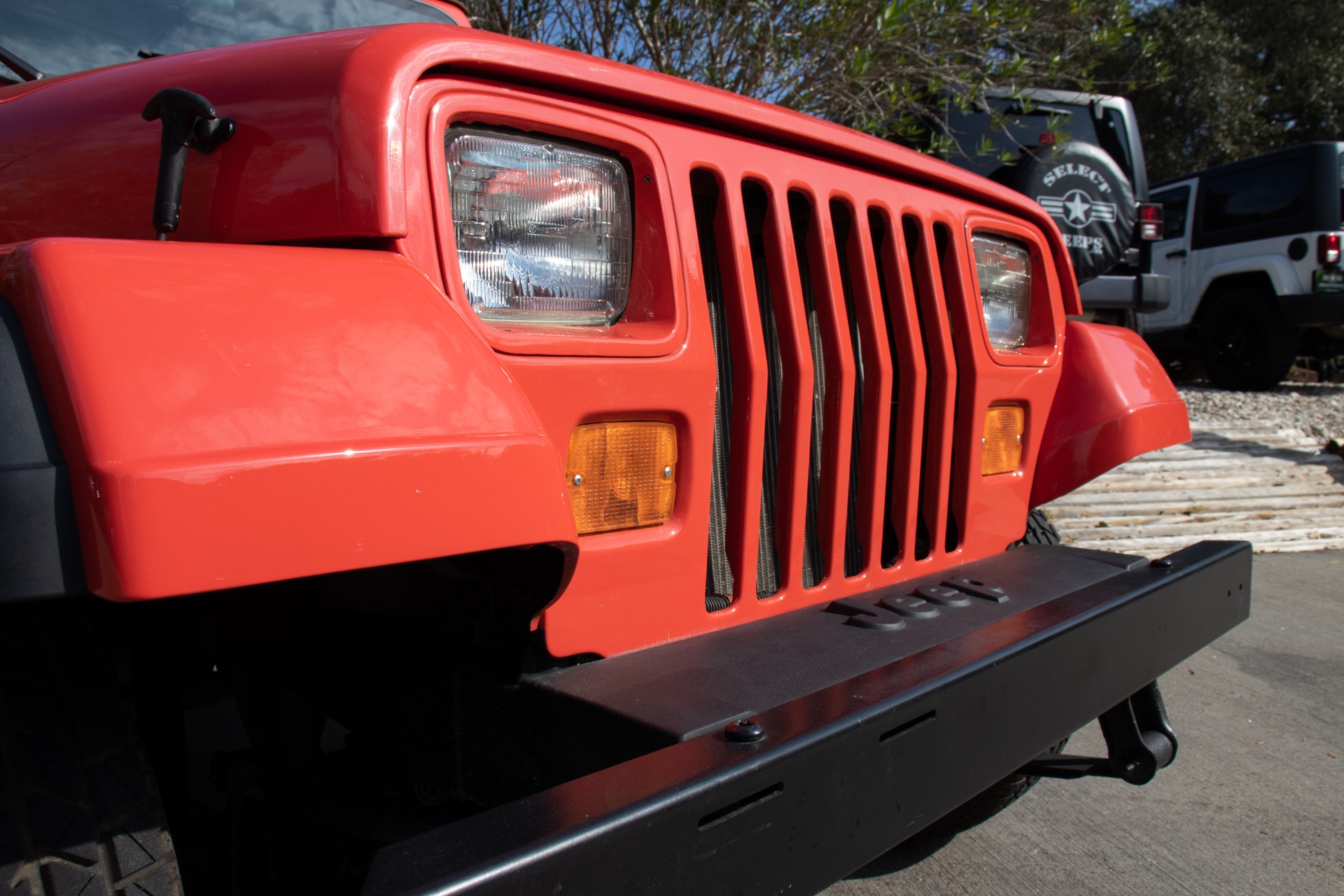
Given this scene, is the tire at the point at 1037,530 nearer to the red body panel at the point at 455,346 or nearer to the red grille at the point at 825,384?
the red body panel at the point at 455,346

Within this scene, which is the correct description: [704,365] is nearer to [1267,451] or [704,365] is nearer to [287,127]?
[287,127]

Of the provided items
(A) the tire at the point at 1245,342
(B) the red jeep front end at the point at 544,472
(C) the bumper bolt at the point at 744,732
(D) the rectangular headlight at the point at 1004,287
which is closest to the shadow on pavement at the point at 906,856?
(B) the red jeep front end at the point at 544,472

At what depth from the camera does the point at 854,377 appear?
1737 mm

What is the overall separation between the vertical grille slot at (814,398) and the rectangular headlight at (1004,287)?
492mm

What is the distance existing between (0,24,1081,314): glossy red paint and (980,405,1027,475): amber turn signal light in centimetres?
78

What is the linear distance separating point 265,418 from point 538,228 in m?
0.59

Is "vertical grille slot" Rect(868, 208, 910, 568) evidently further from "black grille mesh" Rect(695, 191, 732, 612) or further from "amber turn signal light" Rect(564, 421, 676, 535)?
"amber turn signal light" Rect(564, 421, 676, 535)

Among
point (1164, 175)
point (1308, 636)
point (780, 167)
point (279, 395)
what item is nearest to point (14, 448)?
point (279, 395)

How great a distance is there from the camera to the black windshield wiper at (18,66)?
2.13 meters

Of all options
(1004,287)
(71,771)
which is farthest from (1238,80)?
(71,771)

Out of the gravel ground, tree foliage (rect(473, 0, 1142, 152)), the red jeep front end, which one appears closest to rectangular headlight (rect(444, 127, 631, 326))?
the red jeep front end

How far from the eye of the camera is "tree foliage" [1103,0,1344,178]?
1680 cm

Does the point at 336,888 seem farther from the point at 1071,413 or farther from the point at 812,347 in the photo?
the point at 1071,413

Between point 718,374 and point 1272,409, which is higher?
point 718,374
